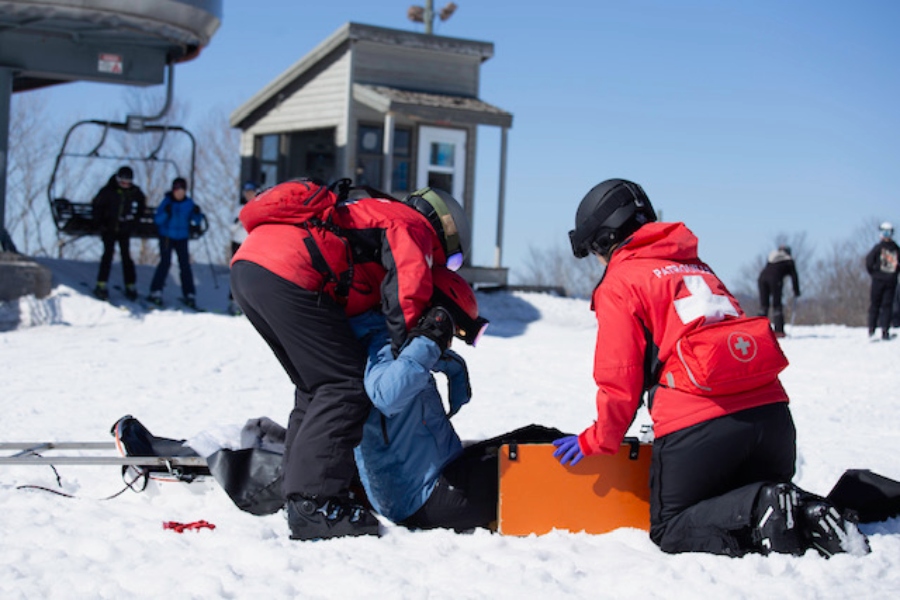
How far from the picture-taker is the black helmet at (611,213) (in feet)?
12.2

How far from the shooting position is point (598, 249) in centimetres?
383

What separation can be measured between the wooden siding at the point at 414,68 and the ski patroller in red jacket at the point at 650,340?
13.5m

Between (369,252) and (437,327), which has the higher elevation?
(369,252)

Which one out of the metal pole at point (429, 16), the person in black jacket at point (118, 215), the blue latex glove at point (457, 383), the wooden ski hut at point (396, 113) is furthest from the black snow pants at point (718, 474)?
the metal pole at point (429, 16)

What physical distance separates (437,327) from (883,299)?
1202cm

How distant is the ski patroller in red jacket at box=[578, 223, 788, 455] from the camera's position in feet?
11.4

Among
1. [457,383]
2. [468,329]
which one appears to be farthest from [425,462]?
[468,329]

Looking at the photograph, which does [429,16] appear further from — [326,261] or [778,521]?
[778,521]

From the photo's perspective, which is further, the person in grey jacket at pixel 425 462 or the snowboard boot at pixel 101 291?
the snowboard boot at pixel 101 291

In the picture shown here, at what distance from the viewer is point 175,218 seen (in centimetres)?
1339

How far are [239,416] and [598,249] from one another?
3.59 metres

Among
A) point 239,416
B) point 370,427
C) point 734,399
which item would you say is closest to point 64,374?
point 239,416

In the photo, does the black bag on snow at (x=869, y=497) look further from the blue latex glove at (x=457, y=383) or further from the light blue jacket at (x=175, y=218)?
the light blue jacket at (x=175, y=218)

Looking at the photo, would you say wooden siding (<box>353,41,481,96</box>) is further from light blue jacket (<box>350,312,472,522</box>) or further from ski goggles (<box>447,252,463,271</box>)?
light blue jacket (<box>350,312,472,522</box>)
